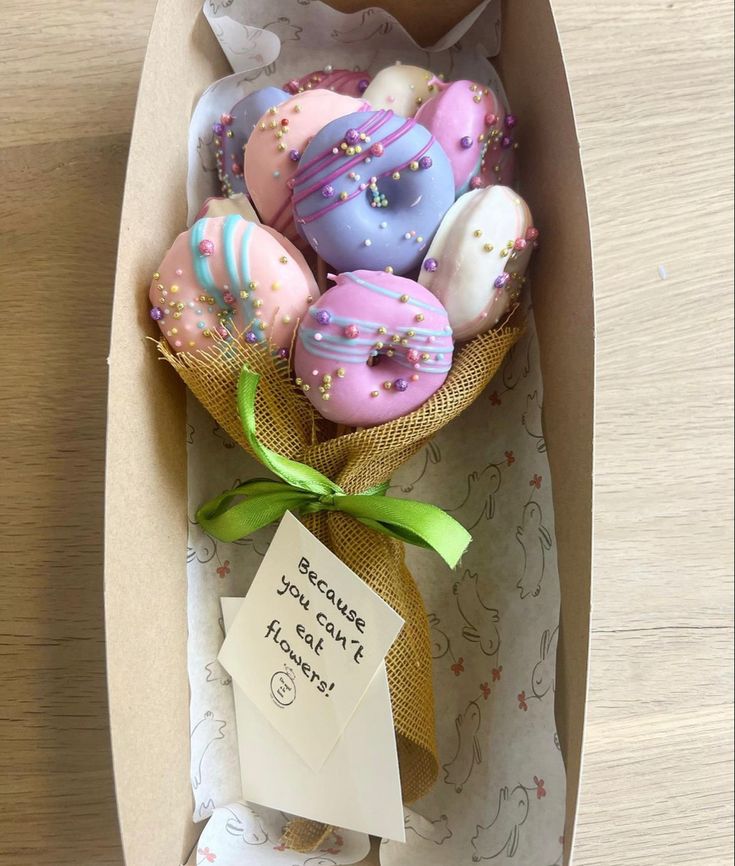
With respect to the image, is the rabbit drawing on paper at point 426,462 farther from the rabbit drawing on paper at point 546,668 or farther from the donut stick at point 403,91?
the donut stick at point 403,91

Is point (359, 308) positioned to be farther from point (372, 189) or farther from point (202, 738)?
point (202, 738)

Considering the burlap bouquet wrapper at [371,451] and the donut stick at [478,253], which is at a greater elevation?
the donut stick at [478,253]

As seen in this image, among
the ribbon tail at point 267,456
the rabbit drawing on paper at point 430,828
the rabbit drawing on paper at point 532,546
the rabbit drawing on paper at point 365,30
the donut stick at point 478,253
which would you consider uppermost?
the rabbit drawing on paper at point 365,30

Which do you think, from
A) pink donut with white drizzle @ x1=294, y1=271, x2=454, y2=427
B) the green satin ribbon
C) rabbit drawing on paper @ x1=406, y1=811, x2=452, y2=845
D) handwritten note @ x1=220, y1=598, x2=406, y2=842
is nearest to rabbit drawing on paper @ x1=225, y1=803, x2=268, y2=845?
handwritten note @ x1=220, y1=598, x2=406, y2=842

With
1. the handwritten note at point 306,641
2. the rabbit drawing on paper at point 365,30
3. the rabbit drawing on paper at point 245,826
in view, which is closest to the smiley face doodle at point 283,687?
the handwritten note at point 306,641

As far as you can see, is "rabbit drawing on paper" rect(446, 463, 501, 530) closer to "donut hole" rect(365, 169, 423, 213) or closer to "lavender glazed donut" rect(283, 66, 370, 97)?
"donut hole" rect(365, 169, 423, 213)

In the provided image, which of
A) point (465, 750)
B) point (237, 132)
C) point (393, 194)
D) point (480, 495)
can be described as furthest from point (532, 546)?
point (237, 132)
